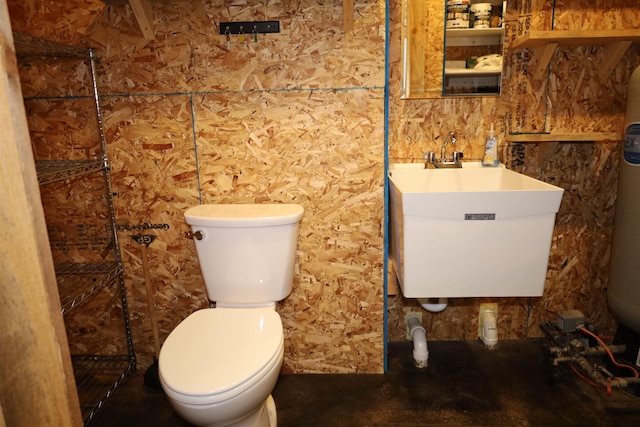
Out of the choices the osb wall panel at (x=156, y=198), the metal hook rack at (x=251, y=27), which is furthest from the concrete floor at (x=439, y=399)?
the metal hook rack at (x=251, y=27)

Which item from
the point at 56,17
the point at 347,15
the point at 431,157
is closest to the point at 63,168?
the point at 56,17

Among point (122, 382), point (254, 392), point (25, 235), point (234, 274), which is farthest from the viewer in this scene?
point (122, 382)

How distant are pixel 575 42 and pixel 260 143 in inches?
57.7

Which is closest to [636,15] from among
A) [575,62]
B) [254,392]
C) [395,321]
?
[575,62]

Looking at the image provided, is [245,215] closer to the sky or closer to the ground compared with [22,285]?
closer to the ground

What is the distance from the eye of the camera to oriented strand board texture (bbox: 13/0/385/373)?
1788 millimetres

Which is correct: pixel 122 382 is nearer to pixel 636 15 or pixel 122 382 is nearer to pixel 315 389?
pixel 315 389

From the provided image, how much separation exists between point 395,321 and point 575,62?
156 centimetres

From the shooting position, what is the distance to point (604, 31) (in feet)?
5.85

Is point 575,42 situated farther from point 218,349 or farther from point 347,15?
point 218,349

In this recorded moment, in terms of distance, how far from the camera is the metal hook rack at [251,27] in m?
1.76

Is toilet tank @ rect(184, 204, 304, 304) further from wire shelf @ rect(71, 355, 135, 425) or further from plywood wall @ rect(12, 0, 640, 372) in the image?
wire shelf @ rect(71, 355, 135, 425)

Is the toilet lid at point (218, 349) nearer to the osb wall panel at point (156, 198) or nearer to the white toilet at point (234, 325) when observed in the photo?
the white toilet at point (234, 325)

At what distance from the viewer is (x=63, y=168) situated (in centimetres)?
170
